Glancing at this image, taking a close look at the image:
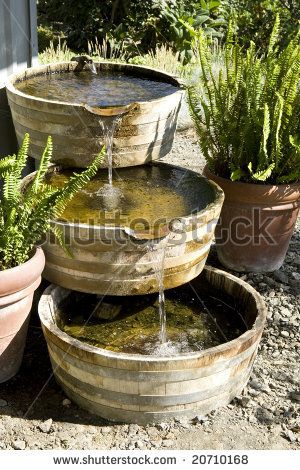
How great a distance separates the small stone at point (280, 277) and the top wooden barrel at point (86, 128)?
126 centimetres

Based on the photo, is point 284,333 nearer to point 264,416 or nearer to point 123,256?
point 264,416

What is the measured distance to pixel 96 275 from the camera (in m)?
3.42

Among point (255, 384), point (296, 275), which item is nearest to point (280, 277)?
point (296, 275)

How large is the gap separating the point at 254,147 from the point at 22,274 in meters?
1.94

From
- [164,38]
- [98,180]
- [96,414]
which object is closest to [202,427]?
[96,414]

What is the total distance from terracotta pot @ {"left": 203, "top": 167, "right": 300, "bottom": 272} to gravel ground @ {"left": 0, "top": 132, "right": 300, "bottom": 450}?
799mm

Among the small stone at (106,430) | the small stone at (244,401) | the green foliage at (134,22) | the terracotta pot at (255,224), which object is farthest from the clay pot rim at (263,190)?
the green foliage at (134,22)

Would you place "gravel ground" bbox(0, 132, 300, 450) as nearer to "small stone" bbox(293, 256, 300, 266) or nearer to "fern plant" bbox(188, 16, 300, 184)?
"small stone" bbox(293, 256, 300, 266)

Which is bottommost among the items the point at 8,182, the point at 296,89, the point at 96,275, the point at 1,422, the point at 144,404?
the point at 1,422

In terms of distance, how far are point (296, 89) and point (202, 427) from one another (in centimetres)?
241

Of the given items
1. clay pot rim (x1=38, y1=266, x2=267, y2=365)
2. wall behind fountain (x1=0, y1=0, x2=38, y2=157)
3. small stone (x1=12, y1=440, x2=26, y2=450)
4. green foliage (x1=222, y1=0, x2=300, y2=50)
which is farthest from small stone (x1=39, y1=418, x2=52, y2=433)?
green foliage (x1=222, y1=0, x2=300, y2=50)

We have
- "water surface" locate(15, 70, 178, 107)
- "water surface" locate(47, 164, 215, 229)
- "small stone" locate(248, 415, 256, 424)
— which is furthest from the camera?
"water surface" locate(15, 70, 178, 107)

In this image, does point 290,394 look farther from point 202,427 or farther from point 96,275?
point 96,275

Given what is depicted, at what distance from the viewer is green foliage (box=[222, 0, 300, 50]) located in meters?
10.4
